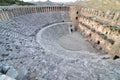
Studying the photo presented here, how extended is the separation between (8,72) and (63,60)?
21.0 feet

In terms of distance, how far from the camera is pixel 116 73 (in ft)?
33.1

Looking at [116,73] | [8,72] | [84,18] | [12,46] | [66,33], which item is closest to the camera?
[8,72]

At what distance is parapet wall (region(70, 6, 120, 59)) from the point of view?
49.2 feet

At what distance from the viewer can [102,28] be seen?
59.1 feet

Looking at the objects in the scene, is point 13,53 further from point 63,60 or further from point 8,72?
point 8,72

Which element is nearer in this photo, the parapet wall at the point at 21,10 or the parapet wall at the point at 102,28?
the parapet wall at the point at 102,28

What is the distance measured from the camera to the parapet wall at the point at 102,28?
49.2 ft

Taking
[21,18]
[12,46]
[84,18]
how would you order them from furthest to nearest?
[84,18], [21,18], [12,46]

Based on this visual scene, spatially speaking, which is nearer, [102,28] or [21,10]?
[102,28]

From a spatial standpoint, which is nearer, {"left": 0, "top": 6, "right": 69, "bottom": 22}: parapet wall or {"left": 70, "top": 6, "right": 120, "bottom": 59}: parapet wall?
{"left": 70, "top": 6, "right": 120, "bottom": 59}: parapet wall

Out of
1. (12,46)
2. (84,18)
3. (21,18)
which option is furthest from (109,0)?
(12,46)

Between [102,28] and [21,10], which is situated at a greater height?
[21,10]

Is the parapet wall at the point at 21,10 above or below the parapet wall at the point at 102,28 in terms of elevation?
above

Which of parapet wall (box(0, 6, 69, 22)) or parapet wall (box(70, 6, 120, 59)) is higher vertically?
parapet wall (box(0, 6, 69, 22))
